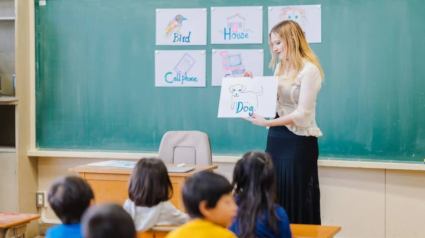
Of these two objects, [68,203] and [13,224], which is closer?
[68,203]

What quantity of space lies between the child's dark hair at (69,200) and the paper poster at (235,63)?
287 centimetres

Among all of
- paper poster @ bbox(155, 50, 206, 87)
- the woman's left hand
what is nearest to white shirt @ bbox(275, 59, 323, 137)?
the woman's left hand

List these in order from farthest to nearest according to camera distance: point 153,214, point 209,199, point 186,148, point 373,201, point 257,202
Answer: point 373,201 < point 186,148 < point 153,214 < point 257,202 < point 209,199

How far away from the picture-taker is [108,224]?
4.30 feet

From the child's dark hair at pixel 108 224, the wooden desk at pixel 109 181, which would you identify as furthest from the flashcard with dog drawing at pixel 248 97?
the child's dark hair at pixel 108 224

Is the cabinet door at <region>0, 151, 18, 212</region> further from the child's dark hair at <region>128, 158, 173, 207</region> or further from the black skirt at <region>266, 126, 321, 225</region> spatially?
the child's dark hair at <region>128, 158, 173, 207</region>

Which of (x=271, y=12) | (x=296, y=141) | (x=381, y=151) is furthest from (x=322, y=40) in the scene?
(x=296, y=141)

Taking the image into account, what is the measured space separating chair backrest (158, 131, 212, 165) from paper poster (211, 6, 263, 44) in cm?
95

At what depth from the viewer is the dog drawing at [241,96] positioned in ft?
12.3

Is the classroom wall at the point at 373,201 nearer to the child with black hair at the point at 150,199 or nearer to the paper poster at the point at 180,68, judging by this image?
the paper poster at the point at 180,68

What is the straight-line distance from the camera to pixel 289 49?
3.56 m

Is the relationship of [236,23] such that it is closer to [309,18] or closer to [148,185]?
[309,18]

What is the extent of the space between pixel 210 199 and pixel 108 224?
2.24ft

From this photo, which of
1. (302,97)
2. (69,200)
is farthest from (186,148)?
(69,200)
